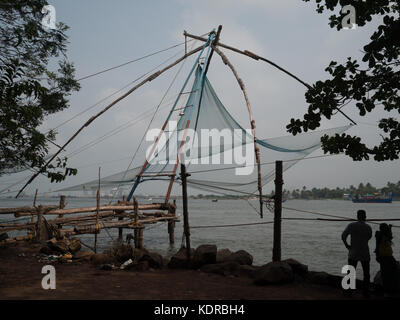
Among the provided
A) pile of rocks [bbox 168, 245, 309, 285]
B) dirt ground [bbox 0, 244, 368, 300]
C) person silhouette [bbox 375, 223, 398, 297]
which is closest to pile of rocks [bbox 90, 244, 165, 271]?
dirt ground [bbox 0, 244, 368, 300]

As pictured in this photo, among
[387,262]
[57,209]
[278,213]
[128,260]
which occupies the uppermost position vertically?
[278,213]

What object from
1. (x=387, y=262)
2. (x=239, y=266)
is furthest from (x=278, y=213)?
(x=387, y=262)

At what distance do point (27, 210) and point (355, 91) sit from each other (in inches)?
495

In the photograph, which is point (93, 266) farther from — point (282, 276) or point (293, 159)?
point (293, 159)

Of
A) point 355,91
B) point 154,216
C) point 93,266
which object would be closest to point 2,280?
point 93,266

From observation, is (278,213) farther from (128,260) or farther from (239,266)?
(128,260)

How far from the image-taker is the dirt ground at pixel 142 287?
5.25 metres

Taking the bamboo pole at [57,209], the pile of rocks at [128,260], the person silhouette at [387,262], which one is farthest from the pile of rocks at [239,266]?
the bamboo pole at [57,209]

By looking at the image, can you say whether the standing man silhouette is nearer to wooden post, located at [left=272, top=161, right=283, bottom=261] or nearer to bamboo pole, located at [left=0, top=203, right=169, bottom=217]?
wooden post, located at [left=272, top=161, right=283, bottom=261]

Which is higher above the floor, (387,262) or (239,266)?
(387,262)

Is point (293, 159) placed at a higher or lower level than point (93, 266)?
higher

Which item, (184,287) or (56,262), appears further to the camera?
(56,262)

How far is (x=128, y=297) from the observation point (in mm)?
5125

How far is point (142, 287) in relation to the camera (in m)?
5.84
